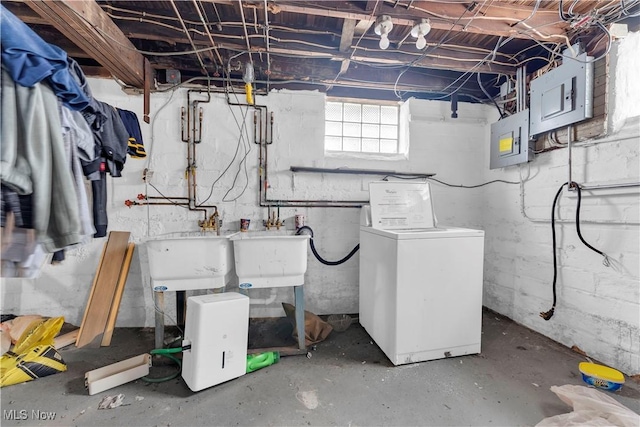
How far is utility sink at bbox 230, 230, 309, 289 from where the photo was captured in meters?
1.91

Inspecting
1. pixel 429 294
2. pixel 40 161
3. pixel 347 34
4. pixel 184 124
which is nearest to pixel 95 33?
pixel 184 124

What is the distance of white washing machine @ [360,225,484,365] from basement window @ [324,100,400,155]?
3.93 feet

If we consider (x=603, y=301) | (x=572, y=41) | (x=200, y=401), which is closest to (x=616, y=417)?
(x=603, y=301)

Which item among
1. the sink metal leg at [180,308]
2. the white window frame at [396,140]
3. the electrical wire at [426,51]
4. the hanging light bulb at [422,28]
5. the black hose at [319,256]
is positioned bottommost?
the sink metal leg at [180,308]

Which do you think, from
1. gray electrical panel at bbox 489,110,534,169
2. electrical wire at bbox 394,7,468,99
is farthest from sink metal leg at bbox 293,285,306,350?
gray electrical panel at bbox 489,110,534,169

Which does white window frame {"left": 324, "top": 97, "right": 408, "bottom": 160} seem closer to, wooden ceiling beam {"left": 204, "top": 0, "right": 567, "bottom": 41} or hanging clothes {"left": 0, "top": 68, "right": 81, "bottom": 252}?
wooden ceiling beam {"left": 204, "top": 0, "right": 567, "bottom": 41}

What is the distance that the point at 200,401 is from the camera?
151 centimetres

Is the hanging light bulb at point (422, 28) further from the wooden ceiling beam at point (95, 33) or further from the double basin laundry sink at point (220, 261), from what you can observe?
the wooden ceiling beam at point (95, 33)

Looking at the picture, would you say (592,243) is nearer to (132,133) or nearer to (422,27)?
(422,27)

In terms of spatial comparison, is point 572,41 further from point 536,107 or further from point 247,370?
point 247,370

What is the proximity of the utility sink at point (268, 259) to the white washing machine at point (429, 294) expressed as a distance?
0.63 m

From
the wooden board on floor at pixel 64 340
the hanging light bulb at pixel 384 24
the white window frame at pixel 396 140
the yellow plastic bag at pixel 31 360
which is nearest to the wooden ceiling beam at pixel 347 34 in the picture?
the hanging light bulb at pixel 384 24

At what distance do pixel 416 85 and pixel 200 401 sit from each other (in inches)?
117

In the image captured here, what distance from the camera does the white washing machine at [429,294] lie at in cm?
182
